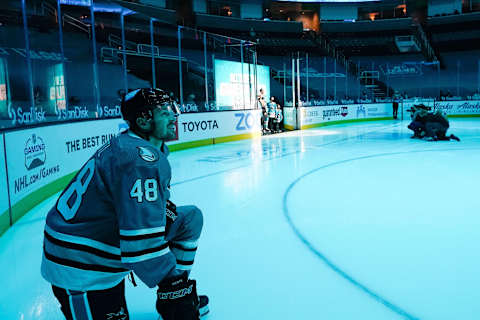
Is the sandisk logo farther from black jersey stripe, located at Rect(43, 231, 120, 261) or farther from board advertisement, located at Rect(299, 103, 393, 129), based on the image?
board advertisement, located at Rect(299, 103, 393, 129)

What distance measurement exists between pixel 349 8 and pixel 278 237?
32.7 meters

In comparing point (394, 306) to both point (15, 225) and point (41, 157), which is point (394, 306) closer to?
point (15, 225)

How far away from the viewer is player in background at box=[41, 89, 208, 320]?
4.08ft

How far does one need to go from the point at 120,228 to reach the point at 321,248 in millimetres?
2166

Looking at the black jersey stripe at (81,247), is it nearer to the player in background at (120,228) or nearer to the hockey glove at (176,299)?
the player in background at (120,228)

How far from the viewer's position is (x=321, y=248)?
10.3ft

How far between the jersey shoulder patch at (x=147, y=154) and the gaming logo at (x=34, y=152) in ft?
11.8

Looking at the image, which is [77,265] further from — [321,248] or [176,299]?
[321,248]

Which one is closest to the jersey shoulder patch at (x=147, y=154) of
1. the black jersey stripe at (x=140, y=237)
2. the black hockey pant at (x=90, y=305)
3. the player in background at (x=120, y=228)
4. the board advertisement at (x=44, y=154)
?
the player in background at (x=120, y=228)

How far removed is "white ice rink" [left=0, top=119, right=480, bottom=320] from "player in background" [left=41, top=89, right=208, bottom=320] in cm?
82

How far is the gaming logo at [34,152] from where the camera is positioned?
4428 mm

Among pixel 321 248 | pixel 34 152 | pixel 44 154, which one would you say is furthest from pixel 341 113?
pixel 321 248

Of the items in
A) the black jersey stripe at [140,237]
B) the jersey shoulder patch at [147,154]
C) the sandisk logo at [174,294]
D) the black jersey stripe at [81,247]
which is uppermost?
the jersey shoulder patch at [147,154]

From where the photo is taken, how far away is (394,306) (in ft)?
7.21
